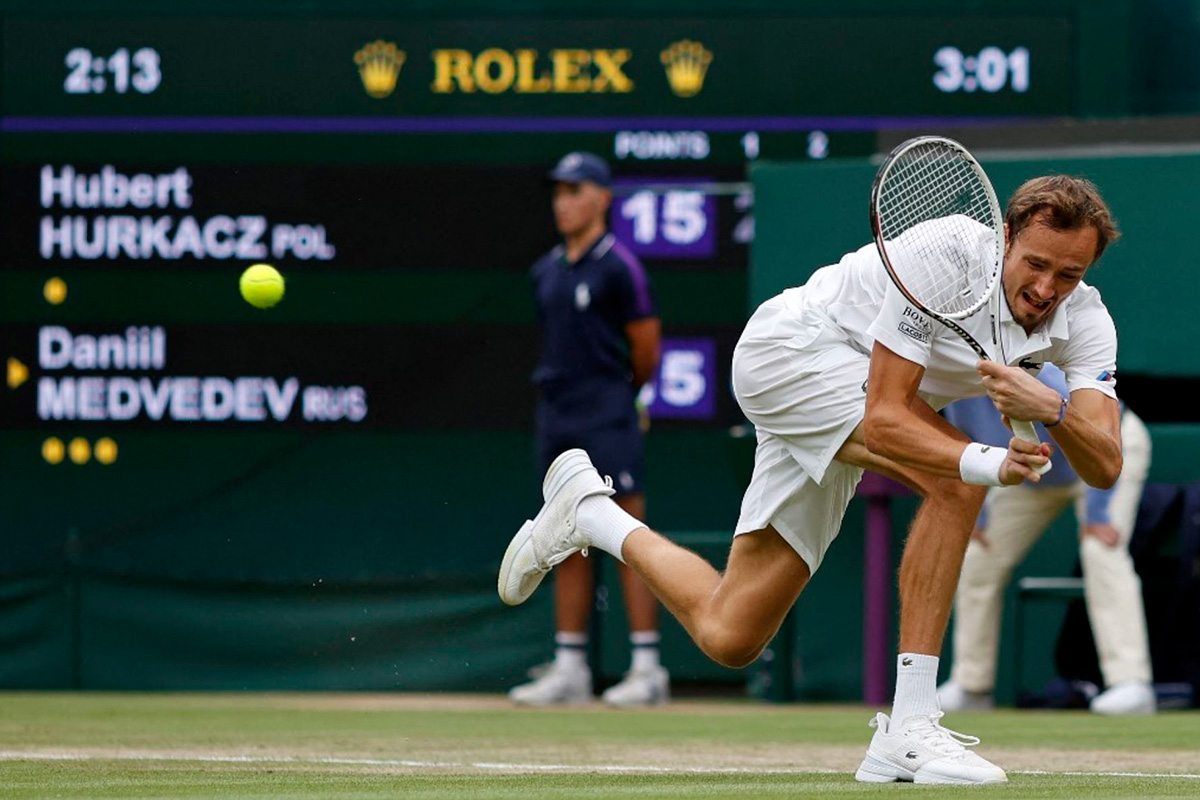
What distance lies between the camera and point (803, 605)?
938 cm

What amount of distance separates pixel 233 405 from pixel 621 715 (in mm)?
2230

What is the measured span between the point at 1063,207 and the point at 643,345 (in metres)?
4.01

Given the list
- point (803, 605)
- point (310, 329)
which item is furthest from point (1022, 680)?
point (310, 329)

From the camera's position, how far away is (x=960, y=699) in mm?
8680

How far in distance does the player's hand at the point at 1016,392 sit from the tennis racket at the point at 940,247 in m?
0.21

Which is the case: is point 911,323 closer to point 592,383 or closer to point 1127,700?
point 1127,700

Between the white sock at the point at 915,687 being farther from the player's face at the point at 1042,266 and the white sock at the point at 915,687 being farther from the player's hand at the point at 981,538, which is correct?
the player's hand at the point at 981,538

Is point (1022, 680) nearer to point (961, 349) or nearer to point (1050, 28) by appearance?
point (1050, 28)

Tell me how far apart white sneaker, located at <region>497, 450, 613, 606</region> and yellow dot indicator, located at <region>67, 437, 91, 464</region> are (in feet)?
12.0

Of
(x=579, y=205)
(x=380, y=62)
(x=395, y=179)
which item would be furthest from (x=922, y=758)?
(x=380, y=62)

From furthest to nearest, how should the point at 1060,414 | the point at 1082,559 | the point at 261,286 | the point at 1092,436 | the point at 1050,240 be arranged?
the point at 1082,559
the point at 261,286
the point at 1092,436
the point at 1050,240
the point at 1060,414

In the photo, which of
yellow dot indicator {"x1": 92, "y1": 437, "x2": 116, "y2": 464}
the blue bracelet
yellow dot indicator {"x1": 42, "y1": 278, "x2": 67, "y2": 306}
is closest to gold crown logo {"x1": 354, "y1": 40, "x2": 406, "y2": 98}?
yellow dot indicator {"x1": 42, "y1": 278, "x2": 67, "y2": 306}

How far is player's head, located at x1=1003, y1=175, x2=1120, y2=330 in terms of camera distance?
5.04 metres

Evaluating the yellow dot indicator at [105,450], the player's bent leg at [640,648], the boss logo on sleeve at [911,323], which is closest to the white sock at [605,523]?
the boss logo on sleeve at [911,323]
